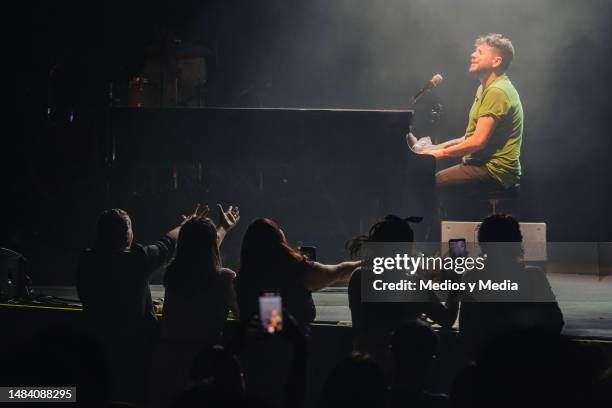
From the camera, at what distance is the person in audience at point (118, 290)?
3260 millimetres

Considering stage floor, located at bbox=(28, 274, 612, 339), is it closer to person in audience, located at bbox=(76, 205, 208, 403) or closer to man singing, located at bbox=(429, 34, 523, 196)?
person in audience, located at bbox=(76, 205, 208, 403)

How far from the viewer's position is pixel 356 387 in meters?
1.87

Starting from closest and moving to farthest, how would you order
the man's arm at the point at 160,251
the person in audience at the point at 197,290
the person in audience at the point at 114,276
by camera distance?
1. the person in audience at the point at 197,290
2. the person in audience at the point at 114,276
3. the man's arm at the point at 160,251

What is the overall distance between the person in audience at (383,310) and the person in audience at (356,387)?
91 cm

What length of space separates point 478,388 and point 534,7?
675 centimetres

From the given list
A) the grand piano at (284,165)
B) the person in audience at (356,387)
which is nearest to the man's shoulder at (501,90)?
the grand piano at (284,165)

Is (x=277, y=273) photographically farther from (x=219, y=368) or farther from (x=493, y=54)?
(x=493, y=54)

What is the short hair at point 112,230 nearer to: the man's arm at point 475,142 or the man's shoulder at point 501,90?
the man's arm at point 475,142

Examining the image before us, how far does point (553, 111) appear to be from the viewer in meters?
7.71

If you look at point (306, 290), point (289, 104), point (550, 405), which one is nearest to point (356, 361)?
point (550, 405)

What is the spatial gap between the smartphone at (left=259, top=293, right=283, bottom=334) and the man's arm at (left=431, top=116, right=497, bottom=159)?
171 inches

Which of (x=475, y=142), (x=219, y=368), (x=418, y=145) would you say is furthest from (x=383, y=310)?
(x=475, y=142)

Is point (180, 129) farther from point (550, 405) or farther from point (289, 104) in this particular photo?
point (550, 405)

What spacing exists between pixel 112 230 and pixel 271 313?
5.08 ft
